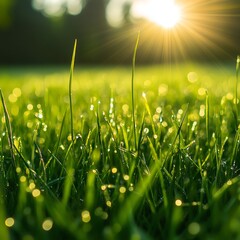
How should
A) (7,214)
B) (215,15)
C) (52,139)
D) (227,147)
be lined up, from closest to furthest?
(7,214), (227,147), (52,139), (215,15)

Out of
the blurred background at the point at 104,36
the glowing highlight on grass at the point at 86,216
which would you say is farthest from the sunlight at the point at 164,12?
the glowing highlight on grass at the point at 86,216

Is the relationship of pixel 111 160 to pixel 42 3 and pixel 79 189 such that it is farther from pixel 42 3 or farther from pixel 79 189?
pixel 42 3

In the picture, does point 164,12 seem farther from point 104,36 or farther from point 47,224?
point 104,36

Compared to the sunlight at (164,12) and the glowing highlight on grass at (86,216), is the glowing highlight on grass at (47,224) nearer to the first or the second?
the glowing highlight on grass at (86,216)

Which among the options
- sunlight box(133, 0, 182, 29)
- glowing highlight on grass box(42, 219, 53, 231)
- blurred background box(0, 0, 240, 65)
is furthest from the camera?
blurred background box(0, 0, 240, 65)

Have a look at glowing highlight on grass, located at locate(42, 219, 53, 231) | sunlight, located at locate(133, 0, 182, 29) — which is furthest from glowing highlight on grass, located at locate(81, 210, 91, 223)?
sunlight, located at locate(133, 0, 182, 29)

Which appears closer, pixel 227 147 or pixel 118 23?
pixel 227 147

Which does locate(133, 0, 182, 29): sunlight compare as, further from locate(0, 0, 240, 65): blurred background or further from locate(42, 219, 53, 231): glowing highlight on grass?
locate(42, 219, 53, 231): glowing highlight on grass

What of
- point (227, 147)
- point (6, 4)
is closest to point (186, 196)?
point (227, 147)
